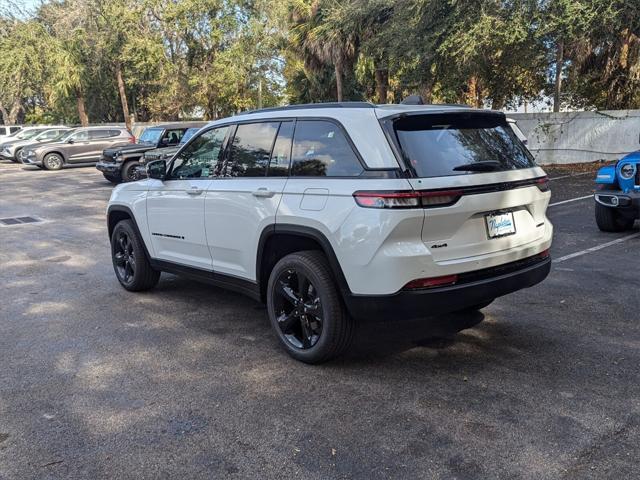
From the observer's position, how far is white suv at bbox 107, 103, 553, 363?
3.73 metres

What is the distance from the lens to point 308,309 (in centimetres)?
424

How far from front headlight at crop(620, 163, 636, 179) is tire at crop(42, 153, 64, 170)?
73.3 feet

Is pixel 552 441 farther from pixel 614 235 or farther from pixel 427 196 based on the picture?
pixel 614 235

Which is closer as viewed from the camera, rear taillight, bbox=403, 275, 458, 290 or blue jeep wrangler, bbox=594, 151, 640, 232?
rear taillight, bbox=403, 275, 458, 290

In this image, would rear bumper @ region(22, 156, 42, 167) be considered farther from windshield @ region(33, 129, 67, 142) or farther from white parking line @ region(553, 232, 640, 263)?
white parking line @ region(553, 232, 640, 263)

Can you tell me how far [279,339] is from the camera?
458 centimetres

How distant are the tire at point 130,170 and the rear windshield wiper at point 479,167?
14.6m

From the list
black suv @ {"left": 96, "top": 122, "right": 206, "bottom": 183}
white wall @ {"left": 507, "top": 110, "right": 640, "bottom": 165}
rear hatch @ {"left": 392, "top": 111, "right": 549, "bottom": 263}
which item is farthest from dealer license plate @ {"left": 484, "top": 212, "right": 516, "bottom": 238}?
white wall @ {"left": 507, "top": 110, "right": 640, "bottom": 165}

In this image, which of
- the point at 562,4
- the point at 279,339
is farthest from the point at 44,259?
the point at 562,4

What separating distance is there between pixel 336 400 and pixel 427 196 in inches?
55.0

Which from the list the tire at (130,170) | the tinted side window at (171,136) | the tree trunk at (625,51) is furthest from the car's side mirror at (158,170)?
the tree trunk at (625,51)

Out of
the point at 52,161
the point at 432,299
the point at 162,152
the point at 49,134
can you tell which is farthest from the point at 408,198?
the point at 49,134

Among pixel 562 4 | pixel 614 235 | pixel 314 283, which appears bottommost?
pixel 614 235

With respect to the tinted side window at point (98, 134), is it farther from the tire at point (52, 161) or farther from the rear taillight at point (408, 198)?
the rear taillight at point (408, 198)
